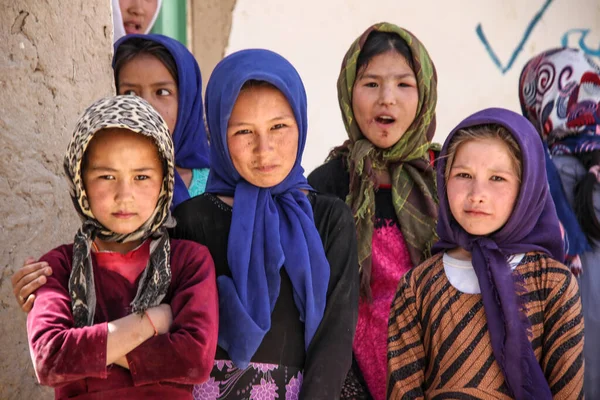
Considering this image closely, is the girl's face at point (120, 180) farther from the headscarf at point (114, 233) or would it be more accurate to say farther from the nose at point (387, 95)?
the nose at point (387, 95)

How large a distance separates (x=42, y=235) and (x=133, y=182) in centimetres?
75

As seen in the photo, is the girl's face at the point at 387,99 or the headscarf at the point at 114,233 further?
the girl's face at the point at 387,99

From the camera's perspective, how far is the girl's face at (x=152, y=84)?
3.37 metres

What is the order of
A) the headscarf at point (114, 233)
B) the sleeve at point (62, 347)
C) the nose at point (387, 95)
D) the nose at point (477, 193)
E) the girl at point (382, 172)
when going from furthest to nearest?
the nose at point (387, 95), the girl at point (382, 172), the nose at point (477, 193), the headscarf at point (114, 233), the sleeve at point (62, 347)

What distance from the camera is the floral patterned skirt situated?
2.44m

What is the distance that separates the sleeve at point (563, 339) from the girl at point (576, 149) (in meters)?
0.82

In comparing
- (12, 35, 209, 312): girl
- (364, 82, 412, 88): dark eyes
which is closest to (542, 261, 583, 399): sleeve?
(364, 82, 412, 88): dark eyes

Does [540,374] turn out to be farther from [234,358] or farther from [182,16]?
[182,16]

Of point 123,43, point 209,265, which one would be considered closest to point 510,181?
point 209,265

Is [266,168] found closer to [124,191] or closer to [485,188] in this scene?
[124,191]

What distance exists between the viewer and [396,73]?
3.29 m

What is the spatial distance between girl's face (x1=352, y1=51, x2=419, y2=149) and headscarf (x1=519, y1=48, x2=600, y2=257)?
0.72m

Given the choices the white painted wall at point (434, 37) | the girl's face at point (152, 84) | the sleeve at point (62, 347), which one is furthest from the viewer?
the white painted wall at point (434, 37)

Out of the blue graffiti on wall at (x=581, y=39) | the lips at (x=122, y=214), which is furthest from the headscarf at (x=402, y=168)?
the blue graffiti on wall at (x=581, y=39)
